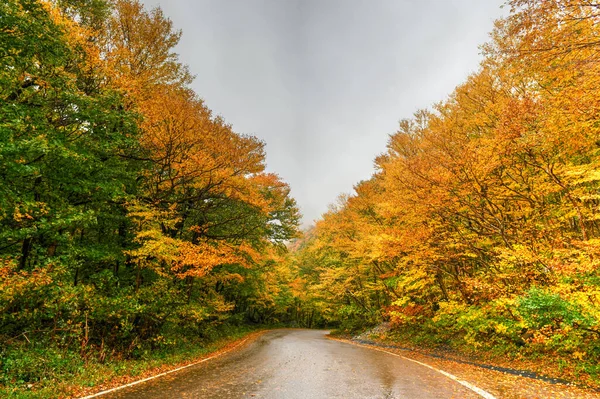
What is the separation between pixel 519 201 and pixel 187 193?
537 inches

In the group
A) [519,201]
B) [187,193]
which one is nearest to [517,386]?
[519,201]

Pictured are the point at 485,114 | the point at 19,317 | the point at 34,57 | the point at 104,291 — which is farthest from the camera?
the point at 485,114

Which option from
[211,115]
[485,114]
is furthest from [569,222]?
[211,115]

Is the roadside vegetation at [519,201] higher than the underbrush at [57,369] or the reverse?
higher

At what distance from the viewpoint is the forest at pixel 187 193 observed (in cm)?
754

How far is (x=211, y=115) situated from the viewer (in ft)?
51.0

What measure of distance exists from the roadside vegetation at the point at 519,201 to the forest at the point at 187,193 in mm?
70

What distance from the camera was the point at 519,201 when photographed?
11.9 m

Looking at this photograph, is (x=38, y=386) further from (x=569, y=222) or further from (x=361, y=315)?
(x=361, y=315)

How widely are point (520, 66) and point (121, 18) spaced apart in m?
14.6

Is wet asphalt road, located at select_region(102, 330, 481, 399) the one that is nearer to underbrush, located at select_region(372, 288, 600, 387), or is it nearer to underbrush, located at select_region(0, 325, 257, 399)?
underbrush, located at select_region(0, 325, 257, 399)

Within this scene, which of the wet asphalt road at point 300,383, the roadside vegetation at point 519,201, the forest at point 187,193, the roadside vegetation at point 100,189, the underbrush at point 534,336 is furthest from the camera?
the underbrush at point 534,336

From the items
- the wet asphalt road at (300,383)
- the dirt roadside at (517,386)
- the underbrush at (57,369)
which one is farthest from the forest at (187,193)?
the wet asphalt road at (300,383)

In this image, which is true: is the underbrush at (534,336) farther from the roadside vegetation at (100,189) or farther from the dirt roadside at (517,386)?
the roadside vegetation at (100,189)
